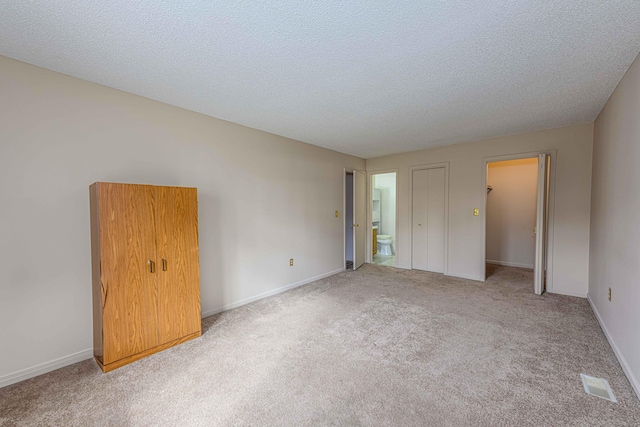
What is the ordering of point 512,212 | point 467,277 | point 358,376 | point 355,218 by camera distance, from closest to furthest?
point 358,376, point 467,277, point 355,218, point 512,212

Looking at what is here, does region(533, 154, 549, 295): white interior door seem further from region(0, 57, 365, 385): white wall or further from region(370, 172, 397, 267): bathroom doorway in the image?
region(0, 57, 365, 385): white wall

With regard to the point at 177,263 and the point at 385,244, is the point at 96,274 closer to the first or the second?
the point at 177,263

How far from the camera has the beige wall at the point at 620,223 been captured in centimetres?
188

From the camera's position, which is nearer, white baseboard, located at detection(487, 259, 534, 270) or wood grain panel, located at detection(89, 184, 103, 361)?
wood grain panel, located at detection(89, 184, 103, 361)

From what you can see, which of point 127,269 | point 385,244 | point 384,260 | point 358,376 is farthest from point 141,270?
point 385,244

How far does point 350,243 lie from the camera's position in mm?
6035

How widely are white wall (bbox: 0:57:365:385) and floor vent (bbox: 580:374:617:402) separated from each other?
329 cm

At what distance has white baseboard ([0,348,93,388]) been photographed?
6.33 ft

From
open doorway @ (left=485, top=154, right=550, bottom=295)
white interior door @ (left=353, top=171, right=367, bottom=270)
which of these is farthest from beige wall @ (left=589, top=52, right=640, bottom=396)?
white interior door @ (left=353, top=171, right=367, bottom=270)

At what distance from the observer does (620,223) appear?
2.21m

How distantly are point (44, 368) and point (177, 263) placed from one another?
3.95 feet

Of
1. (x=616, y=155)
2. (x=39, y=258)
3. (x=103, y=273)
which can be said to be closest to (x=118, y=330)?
(x=103, y=273)

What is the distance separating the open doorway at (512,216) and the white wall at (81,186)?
4427 millimetres

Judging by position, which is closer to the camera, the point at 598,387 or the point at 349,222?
the point at 598,387
